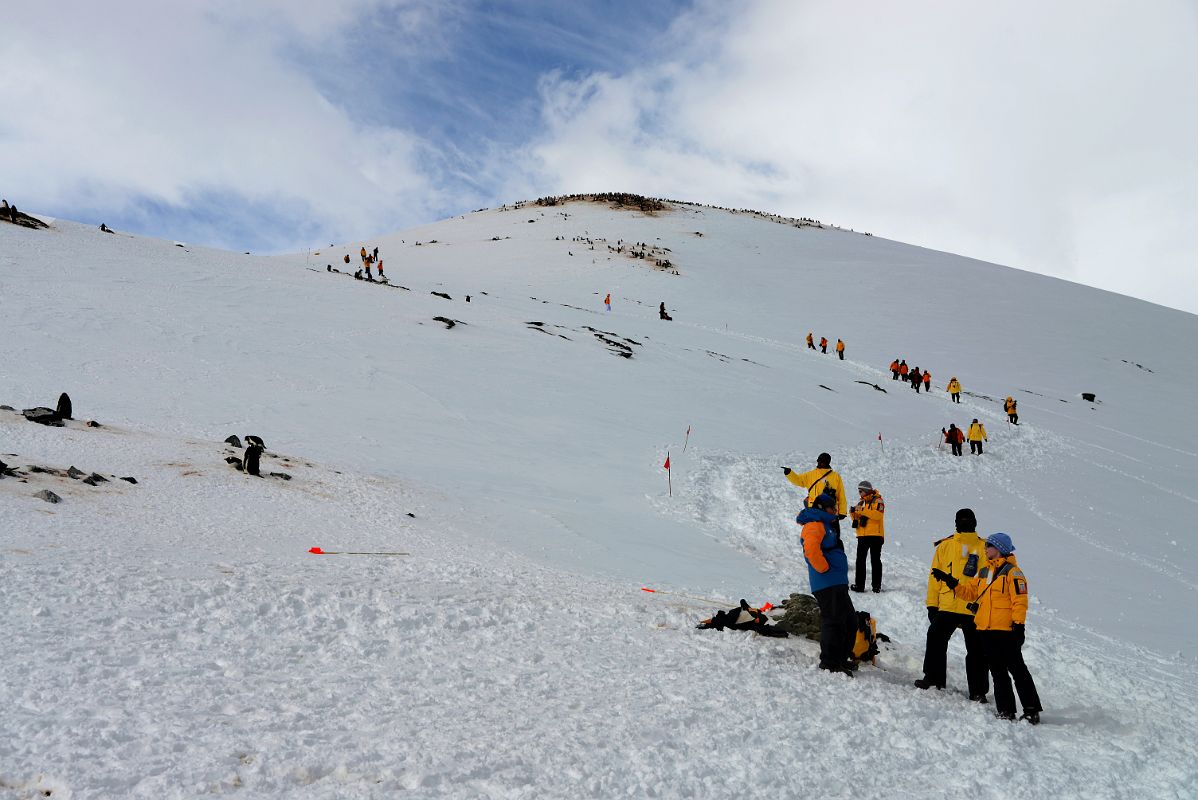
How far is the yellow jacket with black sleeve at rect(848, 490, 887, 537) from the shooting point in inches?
413

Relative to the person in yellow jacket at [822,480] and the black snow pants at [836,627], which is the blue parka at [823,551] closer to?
the black snow pants at [836,627]

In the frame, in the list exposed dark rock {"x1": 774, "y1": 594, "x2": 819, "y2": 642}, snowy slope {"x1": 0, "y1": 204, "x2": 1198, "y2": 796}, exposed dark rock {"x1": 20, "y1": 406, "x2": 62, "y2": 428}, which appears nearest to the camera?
snowy slope {"x1": 0, "y1": 204, "x2": 1198, "y2": 796}

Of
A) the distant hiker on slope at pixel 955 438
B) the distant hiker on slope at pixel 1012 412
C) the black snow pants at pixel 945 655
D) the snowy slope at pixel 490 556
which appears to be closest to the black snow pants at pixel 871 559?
the snowy slope at pixel 490 556

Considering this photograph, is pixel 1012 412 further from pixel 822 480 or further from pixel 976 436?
pixel 822 480

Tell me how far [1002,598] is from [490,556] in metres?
5.50

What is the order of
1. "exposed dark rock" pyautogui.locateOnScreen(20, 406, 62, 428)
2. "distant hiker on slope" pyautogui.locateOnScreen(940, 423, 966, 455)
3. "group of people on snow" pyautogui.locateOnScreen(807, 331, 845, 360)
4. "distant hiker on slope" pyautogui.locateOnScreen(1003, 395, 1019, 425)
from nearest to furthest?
1. "exposed dark rock" pyautogui.locateOnScreen(20, 406, 62, 428)
2. "distant hiker on slope" pyautogui.locateOnScreen(940, 423, 966, 455)
3. "distant hiker on slope" pyautogui.locateOnScreen(1003, 395, 1019, 425)
4. "group of people on snow" pyautogui.locateOnScreen(807, 331, 845, 360)

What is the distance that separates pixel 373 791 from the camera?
3.79 metres

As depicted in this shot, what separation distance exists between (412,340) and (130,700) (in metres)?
18.7

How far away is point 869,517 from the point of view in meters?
10.5

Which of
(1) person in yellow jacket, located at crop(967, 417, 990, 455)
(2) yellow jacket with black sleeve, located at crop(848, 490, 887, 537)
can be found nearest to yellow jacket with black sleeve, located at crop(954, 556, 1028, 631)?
(2) yellow jacket with black sleeve, located at crop(848, 490, 887, 537)

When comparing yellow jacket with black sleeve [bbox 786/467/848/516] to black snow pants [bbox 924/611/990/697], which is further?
yellow jacket with black sleeve [bbox 786/467/848/516]

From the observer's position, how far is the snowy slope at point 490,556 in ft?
14.4

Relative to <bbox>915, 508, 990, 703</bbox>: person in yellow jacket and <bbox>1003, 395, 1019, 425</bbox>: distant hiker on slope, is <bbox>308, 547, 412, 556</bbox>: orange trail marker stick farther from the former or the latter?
<bbox>1003, 395, 1019, 425</bbox>: distant hiker on slope

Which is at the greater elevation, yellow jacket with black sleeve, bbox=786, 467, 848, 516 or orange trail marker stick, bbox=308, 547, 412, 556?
yellow jacket with black sleeve, bbox=786, 467, 848, 516
